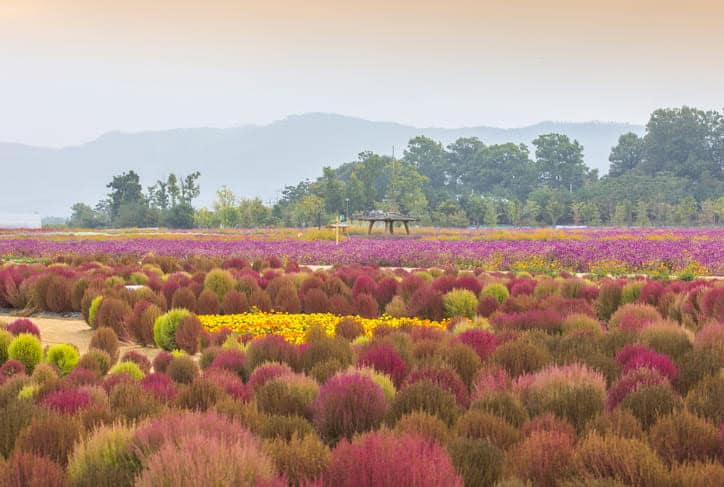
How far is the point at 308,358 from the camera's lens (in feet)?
19.5

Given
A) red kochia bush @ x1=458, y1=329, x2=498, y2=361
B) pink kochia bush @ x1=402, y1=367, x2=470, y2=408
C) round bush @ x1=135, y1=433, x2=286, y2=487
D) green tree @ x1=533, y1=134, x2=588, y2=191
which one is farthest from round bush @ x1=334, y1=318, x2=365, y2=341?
green tree @ x1=533, y1=134, x2=588, y2=191

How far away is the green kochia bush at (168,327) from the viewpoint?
31.9ft

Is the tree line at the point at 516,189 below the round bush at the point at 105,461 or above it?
above

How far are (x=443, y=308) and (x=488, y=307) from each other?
35.6 inches

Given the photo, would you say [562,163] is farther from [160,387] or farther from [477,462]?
[477,462]

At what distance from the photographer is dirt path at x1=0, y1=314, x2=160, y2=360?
10.4m

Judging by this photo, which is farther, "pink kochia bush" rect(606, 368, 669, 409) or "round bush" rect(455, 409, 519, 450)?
"pink kochia bush" rect(606, 368, 669, 409)

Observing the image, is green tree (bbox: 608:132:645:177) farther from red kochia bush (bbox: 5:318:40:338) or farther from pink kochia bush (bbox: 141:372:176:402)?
pink kochia bush (bbox: 141:372:176:402)

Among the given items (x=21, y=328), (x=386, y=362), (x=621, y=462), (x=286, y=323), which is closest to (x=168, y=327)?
(x=286, y=323)

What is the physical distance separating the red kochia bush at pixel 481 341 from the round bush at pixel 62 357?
13.4 ft

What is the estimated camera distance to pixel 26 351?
7.68 m

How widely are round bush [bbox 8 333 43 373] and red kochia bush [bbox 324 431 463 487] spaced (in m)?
5.73

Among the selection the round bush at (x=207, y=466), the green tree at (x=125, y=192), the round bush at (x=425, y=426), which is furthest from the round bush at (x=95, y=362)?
the green tree at (x=125, y=192)

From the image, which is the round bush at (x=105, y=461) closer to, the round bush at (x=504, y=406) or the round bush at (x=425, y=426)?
the round bush at (x=425, y=426)
